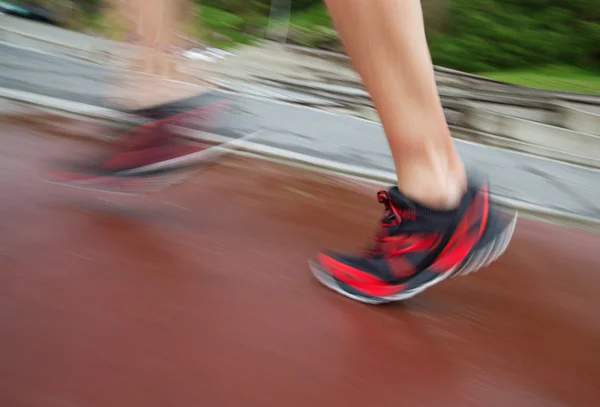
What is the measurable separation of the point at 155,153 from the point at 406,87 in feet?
2.74

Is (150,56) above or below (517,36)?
below

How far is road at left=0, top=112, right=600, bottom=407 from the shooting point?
3.92ft

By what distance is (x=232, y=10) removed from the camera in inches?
327

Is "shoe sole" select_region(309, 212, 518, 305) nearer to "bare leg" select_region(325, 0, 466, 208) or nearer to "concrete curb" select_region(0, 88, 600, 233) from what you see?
"bare leg" select_region(325, 0, 466, 208)

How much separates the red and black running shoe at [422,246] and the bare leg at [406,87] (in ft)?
0.12

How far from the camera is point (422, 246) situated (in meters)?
1.41

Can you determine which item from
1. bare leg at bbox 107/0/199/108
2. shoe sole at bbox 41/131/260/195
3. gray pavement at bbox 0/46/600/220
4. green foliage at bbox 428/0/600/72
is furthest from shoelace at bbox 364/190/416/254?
green foliage at bbox 428/0/600/72

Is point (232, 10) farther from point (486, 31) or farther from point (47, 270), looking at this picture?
point (47, 270)

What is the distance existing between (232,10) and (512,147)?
536 cm

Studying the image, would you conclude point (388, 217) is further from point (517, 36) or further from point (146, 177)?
point (517, 36)

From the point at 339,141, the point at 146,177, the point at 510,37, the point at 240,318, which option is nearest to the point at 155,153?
the point at 146,177

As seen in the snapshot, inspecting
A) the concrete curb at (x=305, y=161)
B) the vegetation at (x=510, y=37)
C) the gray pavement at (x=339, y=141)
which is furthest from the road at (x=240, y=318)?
the vegetation at (x=510, y=37)

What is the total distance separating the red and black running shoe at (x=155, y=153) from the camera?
184 centimetres

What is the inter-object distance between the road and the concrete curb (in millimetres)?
485
